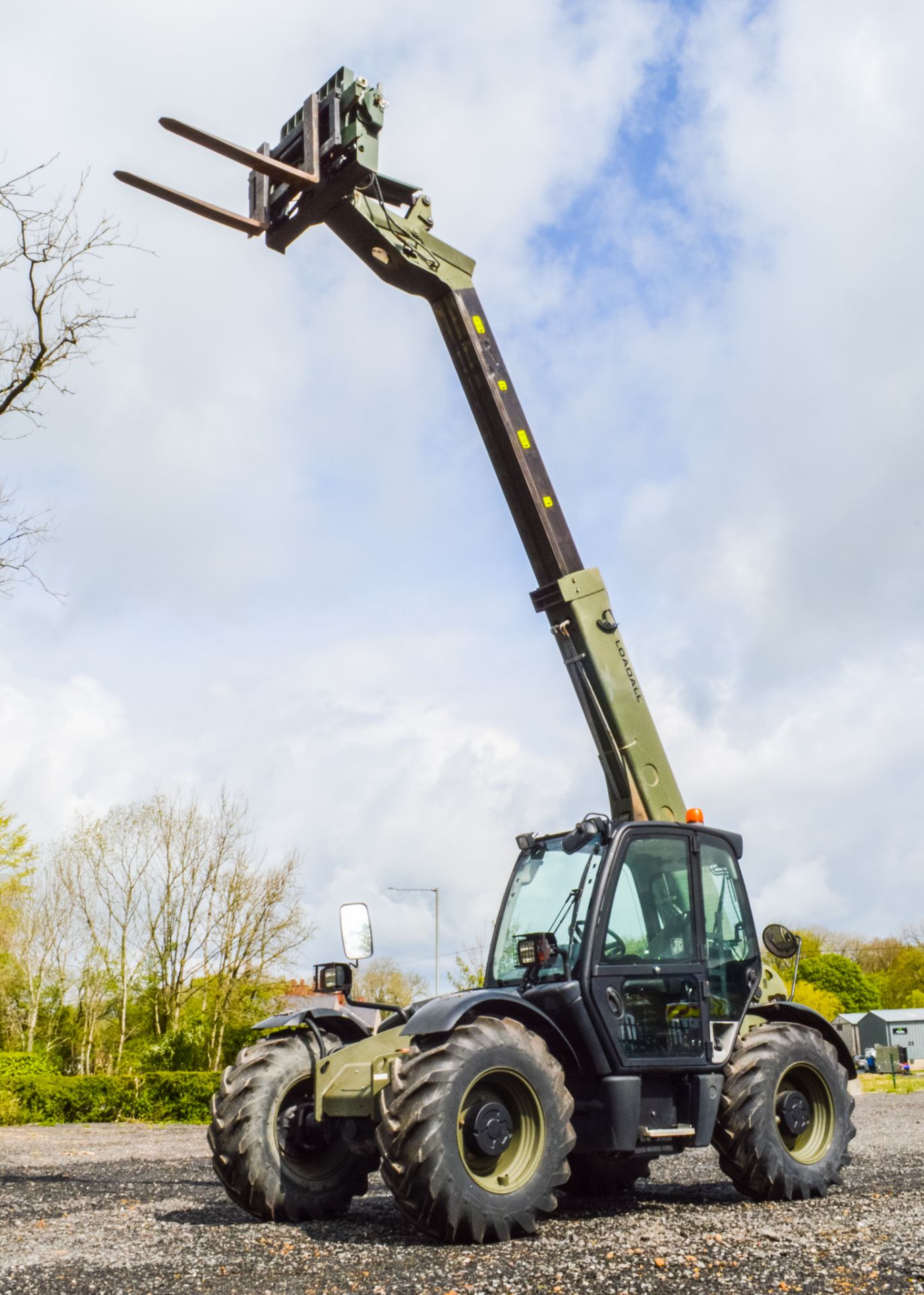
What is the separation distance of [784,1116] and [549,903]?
227cm

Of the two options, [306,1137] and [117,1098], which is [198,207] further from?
[117,1098]

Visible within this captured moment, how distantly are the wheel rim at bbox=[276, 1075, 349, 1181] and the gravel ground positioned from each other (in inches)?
15.1

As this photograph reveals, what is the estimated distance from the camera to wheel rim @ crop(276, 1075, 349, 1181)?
24.0ft

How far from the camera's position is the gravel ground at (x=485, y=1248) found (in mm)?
5023

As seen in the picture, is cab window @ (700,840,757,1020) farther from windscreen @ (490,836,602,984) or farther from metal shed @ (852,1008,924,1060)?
metal shed @ (852,1008,924,1060)

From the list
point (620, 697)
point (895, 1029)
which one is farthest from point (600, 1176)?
point (895, 1029)

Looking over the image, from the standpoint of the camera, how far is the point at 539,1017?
270 inches

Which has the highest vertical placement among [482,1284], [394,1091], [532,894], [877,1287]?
[532,894]

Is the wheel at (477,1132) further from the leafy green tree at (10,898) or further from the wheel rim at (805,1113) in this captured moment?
the leafy green tree at (10,898)

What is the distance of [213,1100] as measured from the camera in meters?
7.32

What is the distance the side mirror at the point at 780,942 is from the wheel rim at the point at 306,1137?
3328mm

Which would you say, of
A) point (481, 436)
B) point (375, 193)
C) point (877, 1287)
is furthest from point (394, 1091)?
point (375, 193)

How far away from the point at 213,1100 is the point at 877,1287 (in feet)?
13.9

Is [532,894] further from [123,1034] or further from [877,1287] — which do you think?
[123,1034]
